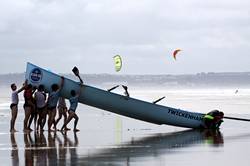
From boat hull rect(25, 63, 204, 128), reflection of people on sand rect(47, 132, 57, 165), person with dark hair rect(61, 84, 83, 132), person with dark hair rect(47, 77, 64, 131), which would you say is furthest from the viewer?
boat hull rect(25, 63, 204, 128)

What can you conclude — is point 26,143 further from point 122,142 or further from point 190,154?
point 190,154

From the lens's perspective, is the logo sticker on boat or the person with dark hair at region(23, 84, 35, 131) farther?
the logo sticker on boat

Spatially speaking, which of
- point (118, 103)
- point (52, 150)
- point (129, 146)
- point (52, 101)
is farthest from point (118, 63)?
point (52, 150)

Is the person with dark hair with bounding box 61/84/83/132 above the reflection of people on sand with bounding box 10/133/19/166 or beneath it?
above

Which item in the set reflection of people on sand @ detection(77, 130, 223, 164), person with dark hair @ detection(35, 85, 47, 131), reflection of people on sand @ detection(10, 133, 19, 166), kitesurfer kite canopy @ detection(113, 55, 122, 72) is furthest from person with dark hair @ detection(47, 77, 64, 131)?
reflection of people on sand @ detection(77, 130, 223, 164)

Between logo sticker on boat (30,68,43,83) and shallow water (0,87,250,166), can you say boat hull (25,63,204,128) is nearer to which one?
logo sticker on boat (30,68,43,83)

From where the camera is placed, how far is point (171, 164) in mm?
13750

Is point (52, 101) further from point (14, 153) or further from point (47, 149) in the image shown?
point (14, 153)

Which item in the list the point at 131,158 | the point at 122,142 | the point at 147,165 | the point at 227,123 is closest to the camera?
the point at 147,165

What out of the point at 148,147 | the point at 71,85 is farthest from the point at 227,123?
the point at 148,147

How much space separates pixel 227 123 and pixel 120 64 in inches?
207

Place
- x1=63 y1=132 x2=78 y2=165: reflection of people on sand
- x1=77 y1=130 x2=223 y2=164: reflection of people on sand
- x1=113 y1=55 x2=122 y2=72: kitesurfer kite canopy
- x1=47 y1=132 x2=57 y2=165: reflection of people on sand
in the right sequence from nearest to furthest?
x1=47 y1=132 x2=57 y2=165: reflection of people on sand, x1=63 y1=132 x2=78 y2=165: reflection of people on sand, x1=77 y1=130 x2=223 y2=164: reflection of people on sand, x1=113 y1=55 x2=122 y2=72: kitesurfer kite canopy

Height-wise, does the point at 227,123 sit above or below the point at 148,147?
above

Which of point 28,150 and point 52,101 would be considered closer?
point 28,150
